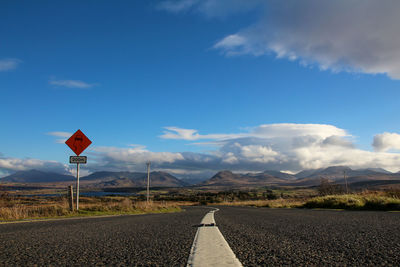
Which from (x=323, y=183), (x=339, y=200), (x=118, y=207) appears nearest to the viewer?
(x=118, y=207)

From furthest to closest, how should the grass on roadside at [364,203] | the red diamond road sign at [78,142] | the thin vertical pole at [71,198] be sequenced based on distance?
the grass on roadside at [364,203]
the red diamond road sign at [78,142]
the thin vertical pole at [71,198]

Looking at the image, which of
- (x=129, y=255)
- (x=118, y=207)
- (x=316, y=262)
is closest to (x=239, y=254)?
(x=316, y=262)

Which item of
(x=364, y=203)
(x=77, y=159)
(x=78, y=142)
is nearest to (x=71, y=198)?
(x=77, y=159)

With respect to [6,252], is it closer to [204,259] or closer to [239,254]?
[204,259]

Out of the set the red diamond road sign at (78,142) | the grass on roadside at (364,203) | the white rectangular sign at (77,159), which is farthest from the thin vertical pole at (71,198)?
the grass on roadside at (364,203)

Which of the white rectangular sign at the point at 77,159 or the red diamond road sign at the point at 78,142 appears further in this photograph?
the red diamond road sign at the point at 78,142

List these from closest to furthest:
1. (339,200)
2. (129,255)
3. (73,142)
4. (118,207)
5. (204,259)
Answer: (204,259) < (129,255) < (73,142) < (118,207) < (339,200)

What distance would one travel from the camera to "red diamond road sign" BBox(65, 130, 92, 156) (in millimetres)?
15584

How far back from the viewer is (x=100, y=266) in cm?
239

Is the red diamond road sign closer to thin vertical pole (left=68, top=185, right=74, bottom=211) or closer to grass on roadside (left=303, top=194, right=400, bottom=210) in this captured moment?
thin vertical pole (left=68, top=185, right=74, bottom=211)

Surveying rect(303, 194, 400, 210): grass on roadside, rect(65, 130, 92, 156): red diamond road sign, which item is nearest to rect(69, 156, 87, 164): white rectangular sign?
rect(65, 130, 92, 156): red diamond road sign

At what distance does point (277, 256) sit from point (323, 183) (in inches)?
3206

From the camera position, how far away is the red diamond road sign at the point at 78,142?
1558cm

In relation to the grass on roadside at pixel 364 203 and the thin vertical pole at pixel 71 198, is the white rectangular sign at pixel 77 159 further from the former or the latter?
the grass on roadside at pixel 364 203
